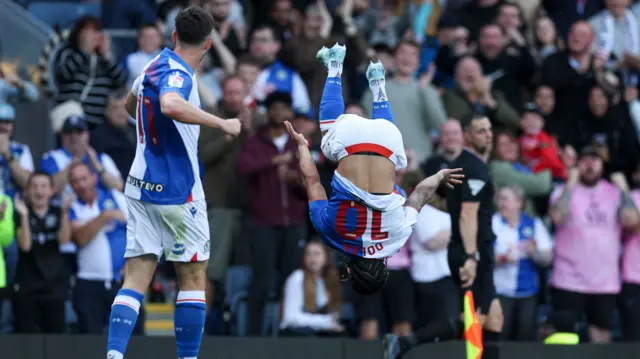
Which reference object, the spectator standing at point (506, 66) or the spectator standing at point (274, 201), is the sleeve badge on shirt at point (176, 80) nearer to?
the spectator standing at point (274, 201)

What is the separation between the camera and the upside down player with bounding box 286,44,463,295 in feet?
27.8

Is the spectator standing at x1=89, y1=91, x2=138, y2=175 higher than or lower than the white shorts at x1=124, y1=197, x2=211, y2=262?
higher

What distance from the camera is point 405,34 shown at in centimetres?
1518

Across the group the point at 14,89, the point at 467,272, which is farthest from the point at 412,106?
the point at 14,89

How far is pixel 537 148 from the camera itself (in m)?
13.1

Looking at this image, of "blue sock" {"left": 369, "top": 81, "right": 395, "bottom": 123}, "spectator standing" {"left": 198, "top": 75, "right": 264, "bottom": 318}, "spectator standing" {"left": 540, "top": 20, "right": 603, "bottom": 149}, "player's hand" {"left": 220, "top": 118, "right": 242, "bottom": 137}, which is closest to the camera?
"player's hand" {"left": 220, "top": 118, "right": 242, "bottom": 137}

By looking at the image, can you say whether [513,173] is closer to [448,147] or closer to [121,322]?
[448,147]

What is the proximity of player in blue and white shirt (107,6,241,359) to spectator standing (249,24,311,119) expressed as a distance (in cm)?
482

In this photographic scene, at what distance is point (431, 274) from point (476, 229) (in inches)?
64.9

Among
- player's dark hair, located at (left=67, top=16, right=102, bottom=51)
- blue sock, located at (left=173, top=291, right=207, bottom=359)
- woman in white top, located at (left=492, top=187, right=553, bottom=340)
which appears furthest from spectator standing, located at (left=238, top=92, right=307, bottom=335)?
blue sock, located at (left=173, top=291, right=207, bottom=359)

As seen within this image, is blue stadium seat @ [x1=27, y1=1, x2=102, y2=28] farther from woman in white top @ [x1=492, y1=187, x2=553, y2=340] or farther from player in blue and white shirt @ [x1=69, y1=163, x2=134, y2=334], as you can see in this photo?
woman in white top @ [x1=492, y1=187, x2=553, y2=340]

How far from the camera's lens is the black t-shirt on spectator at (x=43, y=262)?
1144cm

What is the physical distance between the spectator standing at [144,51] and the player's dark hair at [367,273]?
18.4ft

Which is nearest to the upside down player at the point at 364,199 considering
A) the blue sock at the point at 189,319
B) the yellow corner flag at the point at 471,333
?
the blue sock at the point at 189,319
